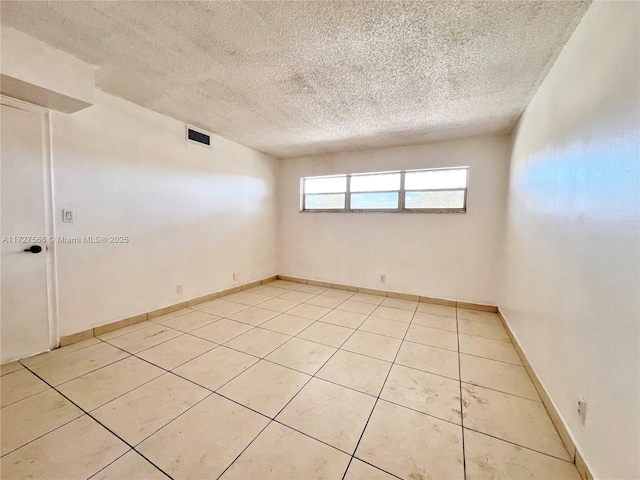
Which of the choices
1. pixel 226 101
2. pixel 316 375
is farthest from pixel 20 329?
pixel 226 101

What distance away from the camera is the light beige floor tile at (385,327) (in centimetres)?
284

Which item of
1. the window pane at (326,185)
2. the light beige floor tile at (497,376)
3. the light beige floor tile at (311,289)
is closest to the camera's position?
the light beige floor tile at (497,376)

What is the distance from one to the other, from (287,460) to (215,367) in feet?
3.58

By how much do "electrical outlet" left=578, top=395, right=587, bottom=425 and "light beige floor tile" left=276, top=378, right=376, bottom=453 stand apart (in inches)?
43.0

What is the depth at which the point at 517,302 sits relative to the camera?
8.35 ft

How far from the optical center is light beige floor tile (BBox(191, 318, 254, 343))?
8.74 feet

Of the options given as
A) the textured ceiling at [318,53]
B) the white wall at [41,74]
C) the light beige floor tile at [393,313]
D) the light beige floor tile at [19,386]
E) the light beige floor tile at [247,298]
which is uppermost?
the textured ceiling at [318,53]

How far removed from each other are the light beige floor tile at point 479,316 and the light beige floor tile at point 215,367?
279 cm

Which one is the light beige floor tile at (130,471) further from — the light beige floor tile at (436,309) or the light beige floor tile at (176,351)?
the light beige floor tile at (436,309)

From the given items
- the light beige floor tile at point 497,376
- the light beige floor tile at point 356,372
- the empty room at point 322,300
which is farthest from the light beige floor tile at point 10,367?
the light beige floor tile at point 497,376

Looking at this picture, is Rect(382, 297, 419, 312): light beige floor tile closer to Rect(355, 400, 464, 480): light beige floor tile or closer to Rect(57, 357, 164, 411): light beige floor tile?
Rect(355, 400, 464, 480): light beige floor tile

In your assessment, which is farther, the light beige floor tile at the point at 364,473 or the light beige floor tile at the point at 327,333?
the light beige floor tile at the point at 327,333

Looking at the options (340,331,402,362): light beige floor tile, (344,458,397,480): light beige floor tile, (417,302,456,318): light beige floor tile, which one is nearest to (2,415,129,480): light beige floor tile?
(344,458,397,480): light beige floor tile

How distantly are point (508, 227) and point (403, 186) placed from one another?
1.55m
